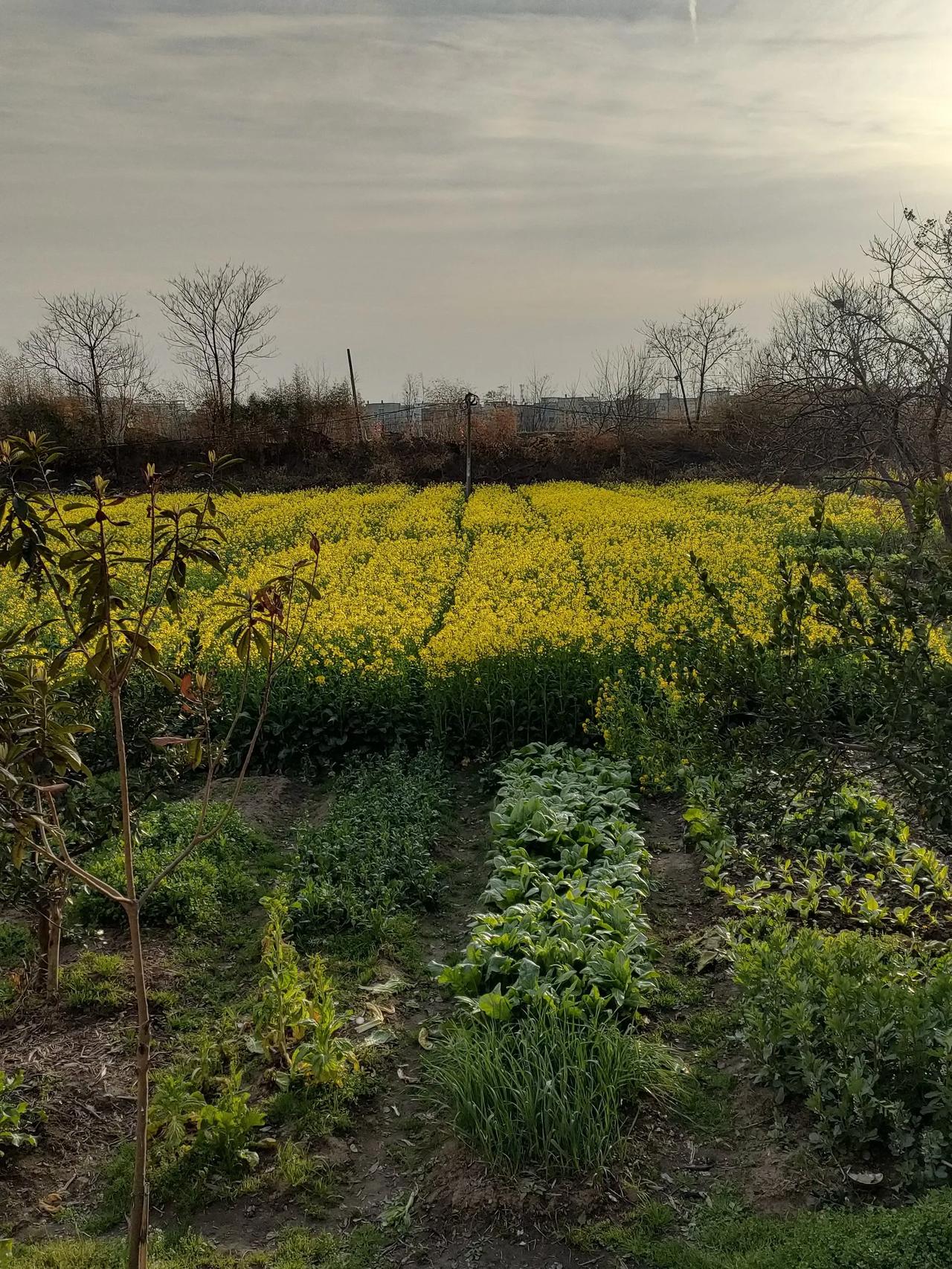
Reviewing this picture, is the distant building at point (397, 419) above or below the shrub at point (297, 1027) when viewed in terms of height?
above

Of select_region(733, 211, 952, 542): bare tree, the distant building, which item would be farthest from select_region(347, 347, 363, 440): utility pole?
select_region(733, 211, 952, 542): bare tree

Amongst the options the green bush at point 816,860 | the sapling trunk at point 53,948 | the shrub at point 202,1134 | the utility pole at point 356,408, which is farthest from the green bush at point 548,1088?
the utility pole at point 356,408

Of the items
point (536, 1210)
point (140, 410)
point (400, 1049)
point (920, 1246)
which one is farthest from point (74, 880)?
point (140, 410)

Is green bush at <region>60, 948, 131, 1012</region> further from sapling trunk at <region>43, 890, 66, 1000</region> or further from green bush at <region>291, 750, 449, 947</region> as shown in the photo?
green bush at <region>291, 750, 449, 947</region>

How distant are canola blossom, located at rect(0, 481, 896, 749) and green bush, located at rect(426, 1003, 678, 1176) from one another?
98.9 inches

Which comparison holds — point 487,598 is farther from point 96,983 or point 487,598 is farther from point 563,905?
point 96,983

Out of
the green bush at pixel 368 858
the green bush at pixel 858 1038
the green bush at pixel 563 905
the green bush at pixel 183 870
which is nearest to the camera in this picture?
the green bush at pixel 858 1038

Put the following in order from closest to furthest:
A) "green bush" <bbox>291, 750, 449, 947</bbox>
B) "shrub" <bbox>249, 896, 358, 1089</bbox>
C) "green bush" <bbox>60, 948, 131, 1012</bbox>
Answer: "shrub" <bbox>249, 896, 358, 1089</bbox> → "green bush" <bbox>60, 948, 131, 1012</bbox> → "green bush" <bbox>291, 750, 449, 947</bbox>

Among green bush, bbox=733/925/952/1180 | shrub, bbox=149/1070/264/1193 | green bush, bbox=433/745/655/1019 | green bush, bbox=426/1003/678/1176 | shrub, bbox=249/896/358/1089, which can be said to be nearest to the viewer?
green bush, bbox=733/925/952/1180

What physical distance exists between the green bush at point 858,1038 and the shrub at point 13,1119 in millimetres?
3574

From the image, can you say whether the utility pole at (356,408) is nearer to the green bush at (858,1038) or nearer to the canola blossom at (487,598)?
the canola blossom at (487,598)

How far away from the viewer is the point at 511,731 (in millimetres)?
9930

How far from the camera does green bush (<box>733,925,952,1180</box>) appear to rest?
3973 millimetres

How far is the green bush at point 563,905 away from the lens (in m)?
5.17
